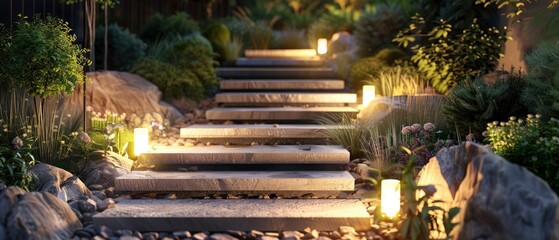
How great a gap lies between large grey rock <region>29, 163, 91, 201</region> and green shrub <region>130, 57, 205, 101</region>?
3.87 metres

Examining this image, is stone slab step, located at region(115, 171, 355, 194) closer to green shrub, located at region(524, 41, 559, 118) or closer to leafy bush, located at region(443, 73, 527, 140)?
leafy bush, located at region(443, 73, 527, 140)

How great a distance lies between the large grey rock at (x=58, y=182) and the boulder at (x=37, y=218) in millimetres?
603

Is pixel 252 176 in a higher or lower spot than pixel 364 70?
lower

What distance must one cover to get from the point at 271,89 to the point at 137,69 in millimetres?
1990

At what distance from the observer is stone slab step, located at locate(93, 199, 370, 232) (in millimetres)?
5648

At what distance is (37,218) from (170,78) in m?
5.36

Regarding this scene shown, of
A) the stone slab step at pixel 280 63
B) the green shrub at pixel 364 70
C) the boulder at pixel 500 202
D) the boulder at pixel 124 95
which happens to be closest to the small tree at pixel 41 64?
the boulder at pixel 124 95

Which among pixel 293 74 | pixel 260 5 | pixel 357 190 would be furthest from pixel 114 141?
pixel 260 5

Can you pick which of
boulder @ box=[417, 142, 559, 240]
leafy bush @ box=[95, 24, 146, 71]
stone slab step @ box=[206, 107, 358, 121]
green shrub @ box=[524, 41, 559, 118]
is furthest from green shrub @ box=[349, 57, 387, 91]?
boulder @ box=[417, 142, 559, 240]

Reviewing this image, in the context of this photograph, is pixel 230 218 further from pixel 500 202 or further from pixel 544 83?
pixel 544 83

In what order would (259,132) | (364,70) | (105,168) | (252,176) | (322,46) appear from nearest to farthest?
1. (252,176)
2. (105,168)
3. (259,132)
4. (364,70)
5. (322,46)

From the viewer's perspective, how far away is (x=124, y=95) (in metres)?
9.54

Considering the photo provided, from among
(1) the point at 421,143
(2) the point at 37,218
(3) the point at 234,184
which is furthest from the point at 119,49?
(2) the point at 37,218

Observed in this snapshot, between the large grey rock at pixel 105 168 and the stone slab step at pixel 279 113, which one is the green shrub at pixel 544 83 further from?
the large grey rock at pixel 105 168
